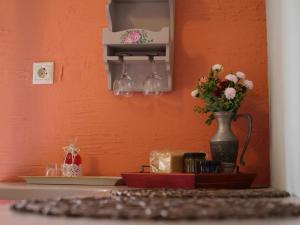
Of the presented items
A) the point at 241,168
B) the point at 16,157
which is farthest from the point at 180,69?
the point at 16,157

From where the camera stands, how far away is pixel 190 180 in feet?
4.84

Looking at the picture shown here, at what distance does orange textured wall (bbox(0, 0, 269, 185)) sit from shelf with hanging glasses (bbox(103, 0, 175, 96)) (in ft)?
0.24

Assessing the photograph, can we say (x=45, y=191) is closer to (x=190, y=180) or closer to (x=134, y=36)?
(x=190, y=180)

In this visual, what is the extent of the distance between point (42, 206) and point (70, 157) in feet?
4.08

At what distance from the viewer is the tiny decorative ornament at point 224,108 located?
1756 mm

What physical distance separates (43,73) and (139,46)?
0.57m

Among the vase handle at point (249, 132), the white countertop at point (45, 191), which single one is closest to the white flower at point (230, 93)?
the vase handle at point (249, 132)

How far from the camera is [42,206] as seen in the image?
0.75 m

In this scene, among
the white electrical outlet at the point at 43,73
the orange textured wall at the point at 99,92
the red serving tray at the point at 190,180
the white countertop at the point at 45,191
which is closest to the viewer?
the red serving tray at the point at 190,180

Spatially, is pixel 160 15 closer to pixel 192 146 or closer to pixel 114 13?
pixel 114 13

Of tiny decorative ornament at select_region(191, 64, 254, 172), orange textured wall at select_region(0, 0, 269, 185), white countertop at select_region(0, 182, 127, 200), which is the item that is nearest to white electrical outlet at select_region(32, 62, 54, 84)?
orange textured wall at select_region(0, 0, 269, 185)

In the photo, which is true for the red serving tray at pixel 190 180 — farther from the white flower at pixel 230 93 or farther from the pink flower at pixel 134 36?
the pink flower at pixel 134 36

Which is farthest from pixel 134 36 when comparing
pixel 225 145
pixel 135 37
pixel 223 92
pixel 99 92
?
pixel 225 145

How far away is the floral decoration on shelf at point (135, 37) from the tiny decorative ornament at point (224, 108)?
326 millimetres
